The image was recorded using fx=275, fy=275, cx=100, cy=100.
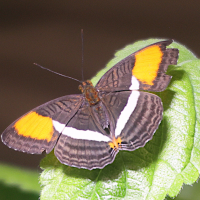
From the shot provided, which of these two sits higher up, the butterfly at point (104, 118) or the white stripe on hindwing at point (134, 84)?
the white stripe on hindwing at point (134, 84)

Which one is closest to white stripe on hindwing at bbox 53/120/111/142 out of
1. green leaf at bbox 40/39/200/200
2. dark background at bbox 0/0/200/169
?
green leaf at bbox 40/39/200/200

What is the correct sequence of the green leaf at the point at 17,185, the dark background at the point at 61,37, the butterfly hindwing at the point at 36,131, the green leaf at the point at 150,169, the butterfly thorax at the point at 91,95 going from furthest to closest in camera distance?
the dark background at the point at 61,37 → the green leaf at the point at 17,185 → the butterfly thorax at the point at 91,95 → the butterfly hindwing at the point at 36,131 → the green leaf at the point at 150,169

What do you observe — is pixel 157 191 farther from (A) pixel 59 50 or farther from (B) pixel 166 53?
(A) pixel 59 50

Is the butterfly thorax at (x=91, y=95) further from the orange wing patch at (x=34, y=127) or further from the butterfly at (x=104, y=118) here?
the orange wing patch at (x=34, y=127)

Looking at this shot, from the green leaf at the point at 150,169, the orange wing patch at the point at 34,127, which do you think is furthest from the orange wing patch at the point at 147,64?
the orange wing patch at the point at 34,127

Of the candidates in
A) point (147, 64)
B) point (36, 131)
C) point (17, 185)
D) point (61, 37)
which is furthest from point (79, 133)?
point (61, 37)

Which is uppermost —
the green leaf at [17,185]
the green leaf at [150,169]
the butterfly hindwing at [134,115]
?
the butterfly hindwing at [134,115]

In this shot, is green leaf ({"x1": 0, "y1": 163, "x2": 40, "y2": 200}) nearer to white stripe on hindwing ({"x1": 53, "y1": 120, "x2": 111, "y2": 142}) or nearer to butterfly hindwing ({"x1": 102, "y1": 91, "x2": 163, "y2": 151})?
white stripe on hindwing ({"x1": 53, "y1": 120, "x2": 111, "y2": 142})
